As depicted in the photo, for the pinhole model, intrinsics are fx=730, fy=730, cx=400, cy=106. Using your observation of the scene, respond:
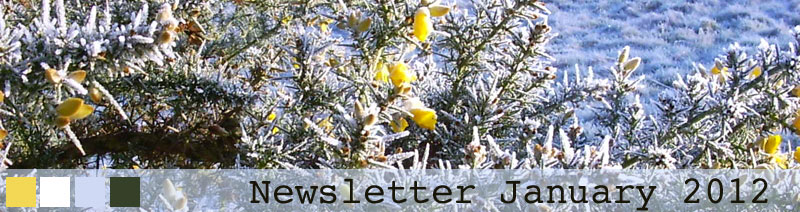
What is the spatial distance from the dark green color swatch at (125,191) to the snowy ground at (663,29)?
5174 mm

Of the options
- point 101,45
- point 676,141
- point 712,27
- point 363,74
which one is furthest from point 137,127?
point 712,27

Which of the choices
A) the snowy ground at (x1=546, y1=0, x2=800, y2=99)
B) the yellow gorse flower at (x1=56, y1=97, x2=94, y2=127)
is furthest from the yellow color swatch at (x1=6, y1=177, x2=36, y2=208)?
the snowy ground at (x1=546, y1=0, x2=800, y2=99)

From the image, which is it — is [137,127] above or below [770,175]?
above

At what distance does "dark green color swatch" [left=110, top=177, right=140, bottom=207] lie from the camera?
1.27m

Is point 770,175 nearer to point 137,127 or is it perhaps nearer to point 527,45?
point 527,45

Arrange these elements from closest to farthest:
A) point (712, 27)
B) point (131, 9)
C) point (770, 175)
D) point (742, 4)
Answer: point (770, 175) → point (131, 9) → point (712, 27) → point (742, 4)

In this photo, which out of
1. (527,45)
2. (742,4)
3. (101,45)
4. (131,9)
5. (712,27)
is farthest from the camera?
(742,4)

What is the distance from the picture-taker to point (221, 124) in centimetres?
Result: 138

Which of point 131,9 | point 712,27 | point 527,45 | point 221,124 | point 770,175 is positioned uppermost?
point 712,27

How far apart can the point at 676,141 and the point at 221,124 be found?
87 centimetres

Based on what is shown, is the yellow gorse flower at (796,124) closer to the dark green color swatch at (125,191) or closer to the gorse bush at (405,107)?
the gorse bush at (405,107)

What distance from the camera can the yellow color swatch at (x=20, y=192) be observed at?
43.9 inches

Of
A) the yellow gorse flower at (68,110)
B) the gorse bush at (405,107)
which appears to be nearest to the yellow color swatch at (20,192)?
the gorse bush at (405,107)

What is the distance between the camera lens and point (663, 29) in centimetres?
792
